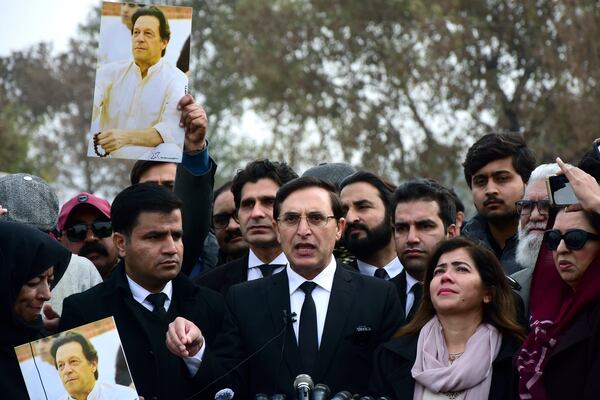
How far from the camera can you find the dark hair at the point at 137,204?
24.8ft

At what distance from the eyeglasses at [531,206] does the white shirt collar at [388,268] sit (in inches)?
46.1

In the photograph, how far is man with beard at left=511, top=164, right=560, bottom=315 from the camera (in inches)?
312

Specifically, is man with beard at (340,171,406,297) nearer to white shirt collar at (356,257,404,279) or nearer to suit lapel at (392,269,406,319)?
white shirt collar at (356,257,404,279)

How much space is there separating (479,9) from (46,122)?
63.5ft

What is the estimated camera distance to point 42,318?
7.29m

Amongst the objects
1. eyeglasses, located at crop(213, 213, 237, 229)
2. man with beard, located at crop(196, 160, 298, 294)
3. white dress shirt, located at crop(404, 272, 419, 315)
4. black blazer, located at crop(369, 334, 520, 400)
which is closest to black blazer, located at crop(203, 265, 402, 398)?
black blazer, located at crop(369, 334, 520, 400)

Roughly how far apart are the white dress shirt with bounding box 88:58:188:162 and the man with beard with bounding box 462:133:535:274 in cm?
244

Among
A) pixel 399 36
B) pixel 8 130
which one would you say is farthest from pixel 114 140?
pixel 399 36

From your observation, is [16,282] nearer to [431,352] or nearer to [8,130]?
[431,352]

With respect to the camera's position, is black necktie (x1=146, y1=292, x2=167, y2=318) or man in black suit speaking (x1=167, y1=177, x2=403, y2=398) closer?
man in black suit speaking (x1=167, y1=177, x2=403, y2=398)

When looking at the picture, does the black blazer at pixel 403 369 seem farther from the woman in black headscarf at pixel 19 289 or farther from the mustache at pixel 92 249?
the mustache at pixel 92 249

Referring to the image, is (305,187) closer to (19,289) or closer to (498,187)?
(498,187)

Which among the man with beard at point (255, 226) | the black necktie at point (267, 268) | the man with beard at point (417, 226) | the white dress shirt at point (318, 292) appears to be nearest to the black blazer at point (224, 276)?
the man with beard at point (255, 226)

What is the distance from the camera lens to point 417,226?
836 cm
